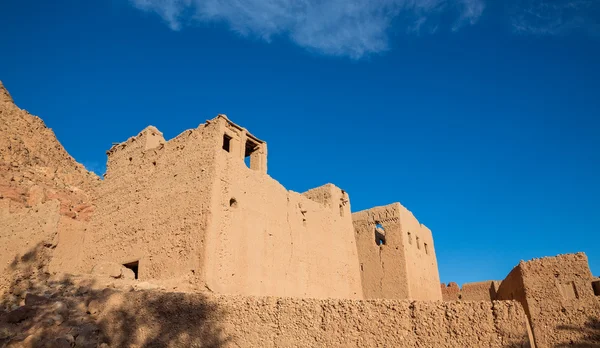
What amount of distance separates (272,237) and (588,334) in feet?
32.3

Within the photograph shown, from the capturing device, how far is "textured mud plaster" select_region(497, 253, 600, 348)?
6.90m

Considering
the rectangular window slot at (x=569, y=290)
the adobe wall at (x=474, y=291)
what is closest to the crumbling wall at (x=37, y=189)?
the rectangular window slot at (x=569, y=290)

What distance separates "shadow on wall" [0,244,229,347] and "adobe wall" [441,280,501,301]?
14.5m

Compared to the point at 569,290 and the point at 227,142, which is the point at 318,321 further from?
the point at 227,142

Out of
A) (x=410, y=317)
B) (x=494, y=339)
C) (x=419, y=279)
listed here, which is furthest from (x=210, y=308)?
(x=419, y=279)

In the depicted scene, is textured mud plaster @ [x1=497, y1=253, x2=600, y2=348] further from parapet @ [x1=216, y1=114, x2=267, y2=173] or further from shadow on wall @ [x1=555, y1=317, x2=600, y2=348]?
parapet @ [x1=216, y1=114, x2=267, y2=173]

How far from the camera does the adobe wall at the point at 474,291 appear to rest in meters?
20.3

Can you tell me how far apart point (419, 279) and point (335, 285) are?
455cm

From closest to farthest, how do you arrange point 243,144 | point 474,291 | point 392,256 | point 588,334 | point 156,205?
point 588,334 < point 156,205 < point 243,144 < point 392,256 < point 474,291

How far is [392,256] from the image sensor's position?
19703mm

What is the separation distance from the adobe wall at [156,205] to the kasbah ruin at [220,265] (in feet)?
0.15

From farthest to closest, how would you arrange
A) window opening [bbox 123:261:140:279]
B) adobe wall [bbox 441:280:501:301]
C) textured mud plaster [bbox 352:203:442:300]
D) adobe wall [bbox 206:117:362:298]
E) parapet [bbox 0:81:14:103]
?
1. adobe wall [bbox 441:280:501:301]
2. textured mud plaster [bbox 352:203:442:300]
3. parapet [bbox 0:81:14:103]
4. window opening [bbox 123:261:140:279]
5. adobe wall [bbox 206:117:362:298]

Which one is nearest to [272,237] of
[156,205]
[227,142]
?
[227,142]

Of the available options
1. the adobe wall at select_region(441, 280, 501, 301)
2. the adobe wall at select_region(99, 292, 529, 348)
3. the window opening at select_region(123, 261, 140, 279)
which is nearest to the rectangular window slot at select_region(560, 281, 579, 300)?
the adobe wall at select_region(99, 292, 529, 348)
